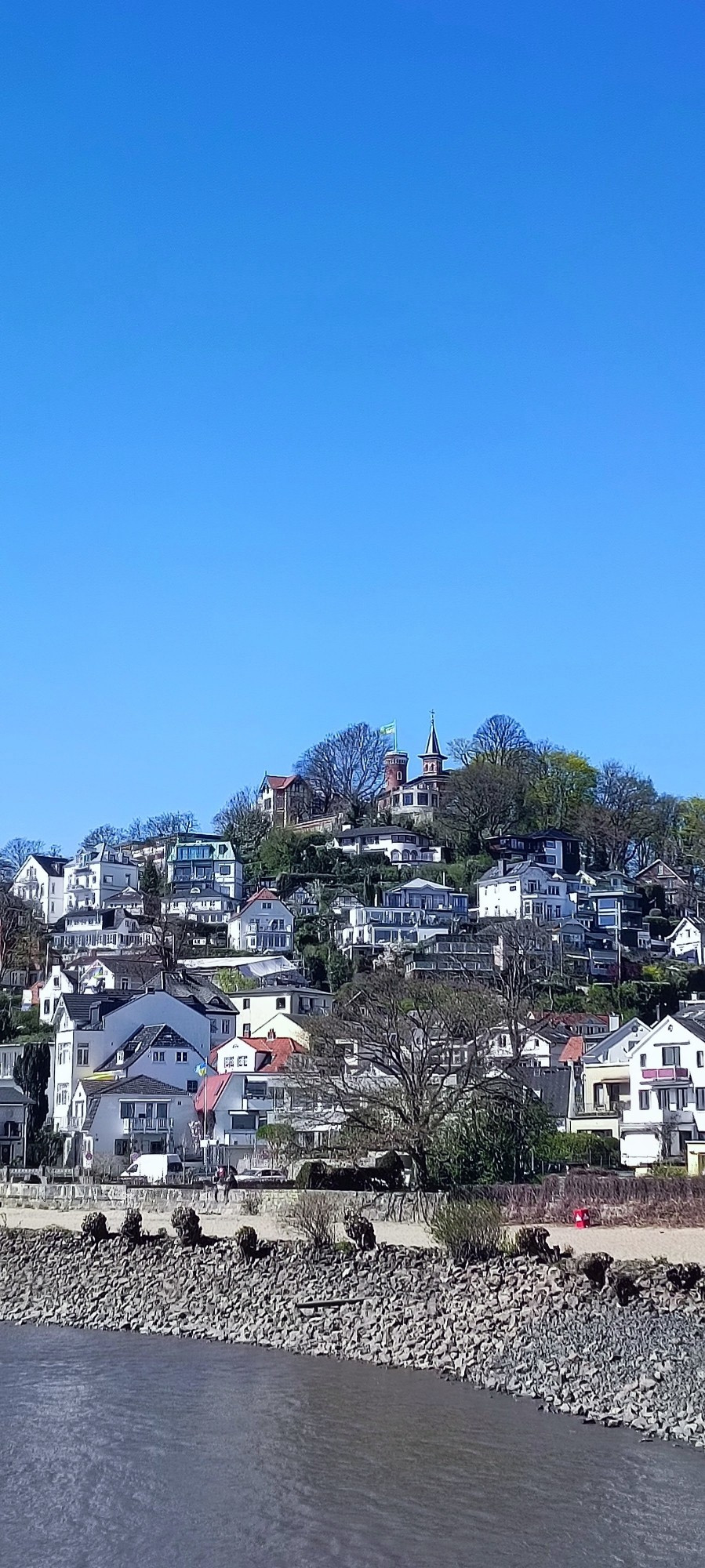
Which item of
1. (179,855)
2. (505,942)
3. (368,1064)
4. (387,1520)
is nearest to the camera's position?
(387,1520)

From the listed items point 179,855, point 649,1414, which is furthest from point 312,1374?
point 179,855

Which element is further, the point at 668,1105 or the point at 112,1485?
the point at 668,1105

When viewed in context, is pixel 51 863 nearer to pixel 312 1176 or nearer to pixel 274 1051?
pixel 274 1051

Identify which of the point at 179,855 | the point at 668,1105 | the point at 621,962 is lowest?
the point at 668,1105

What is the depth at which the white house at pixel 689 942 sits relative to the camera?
10312cm

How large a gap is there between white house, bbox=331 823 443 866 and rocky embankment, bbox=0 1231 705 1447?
8491 centimetres

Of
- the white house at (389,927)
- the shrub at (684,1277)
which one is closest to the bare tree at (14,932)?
the white house at (389,927)

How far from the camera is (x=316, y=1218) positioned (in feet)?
110

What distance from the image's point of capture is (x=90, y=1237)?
36844 mm

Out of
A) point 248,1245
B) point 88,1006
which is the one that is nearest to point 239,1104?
point 88,1006

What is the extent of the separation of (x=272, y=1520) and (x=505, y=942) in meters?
78.9

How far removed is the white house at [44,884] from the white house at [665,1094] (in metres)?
72.4

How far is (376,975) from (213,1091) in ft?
27.6

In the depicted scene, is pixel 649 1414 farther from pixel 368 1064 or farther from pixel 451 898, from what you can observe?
pixel 451 898
